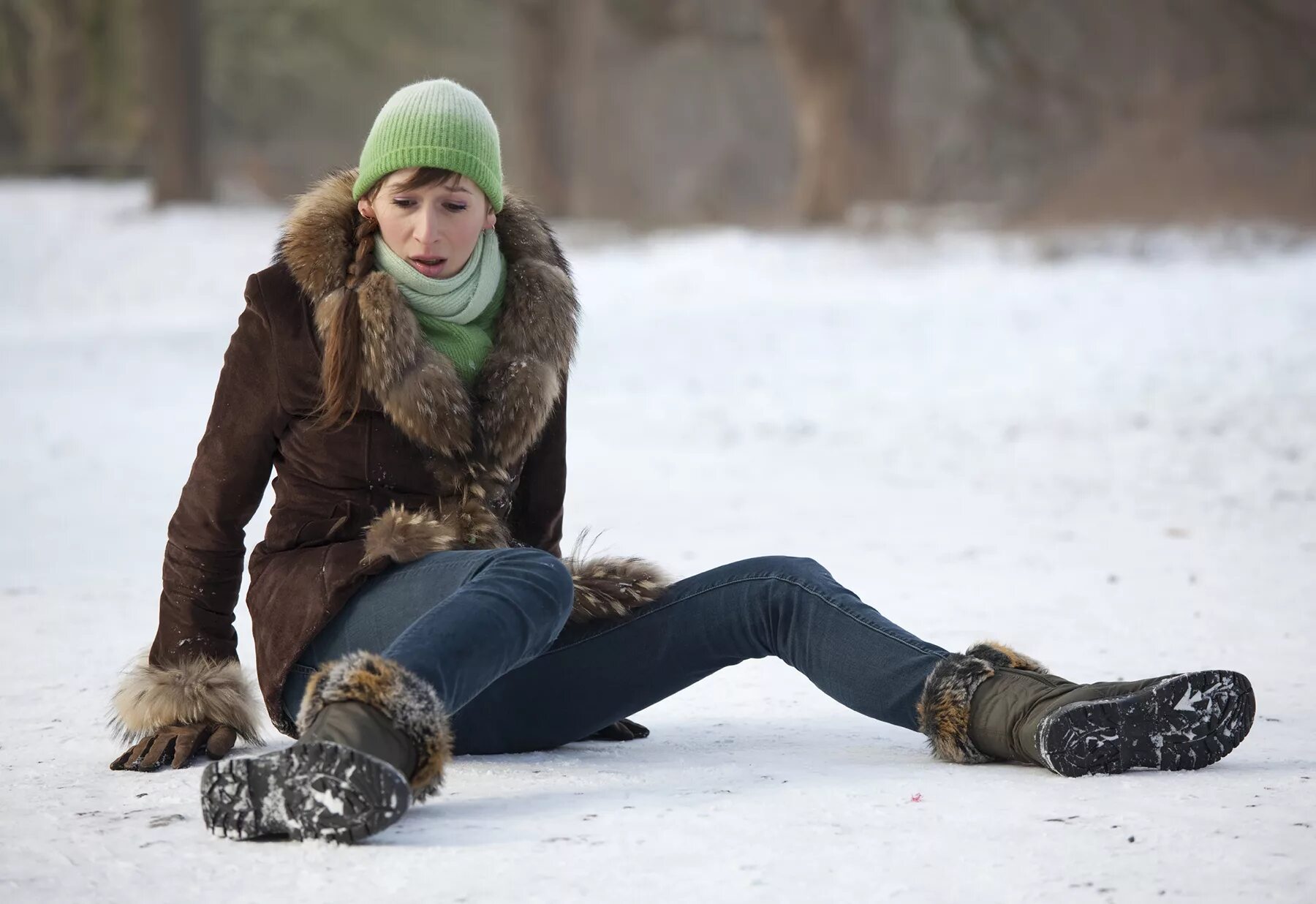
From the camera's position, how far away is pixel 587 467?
27.7ft

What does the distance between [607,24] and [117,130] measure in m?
10.5

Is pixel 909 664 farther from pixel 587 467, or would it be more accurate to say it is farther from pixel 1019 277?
pixel 1019 277

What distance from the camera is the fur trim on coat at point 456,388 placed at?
2957 millimetres

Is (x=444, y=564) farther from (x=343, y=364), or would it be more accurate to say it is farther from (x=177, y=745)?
(x=177, y=745)

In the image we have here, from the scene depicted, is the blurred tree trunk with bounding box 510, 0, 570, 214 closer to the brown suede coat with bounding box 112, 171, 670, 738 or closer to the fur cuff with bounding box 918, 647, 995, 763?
the brown suede coat with bounding box 112, 171, 670, 738

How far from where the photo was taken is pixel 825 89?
56.7 ft

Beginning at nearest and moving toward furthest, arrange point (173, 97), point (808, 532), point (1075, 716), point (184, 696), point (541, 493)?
point (1075, 716) → point (184, 696) → point (541, 493) → point (808, 532) → point (173, 97)

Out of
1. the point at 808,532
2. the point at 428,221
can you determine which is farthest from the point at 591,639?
the point at 808,532

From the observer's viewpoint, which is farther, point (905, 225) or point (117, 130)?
point (117, 130)

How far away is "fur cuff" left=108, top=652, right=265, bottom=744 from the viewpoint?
300 centimetres

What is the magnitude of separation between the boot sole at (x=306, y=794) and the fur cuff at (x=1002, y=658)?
1051 millimetres

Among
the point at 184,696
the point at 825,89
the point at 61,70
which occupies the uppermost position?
the point at 61,70

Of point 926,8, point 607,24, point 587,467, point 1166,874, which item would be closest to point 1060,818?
point 1166,874

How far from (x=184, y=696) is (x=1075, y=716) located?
1.55 m
